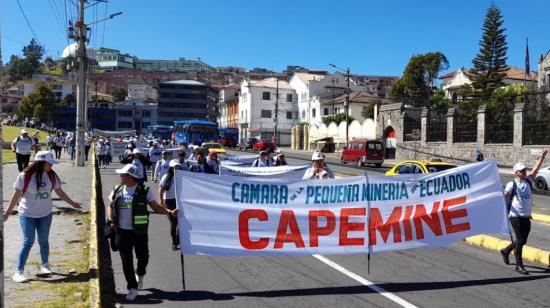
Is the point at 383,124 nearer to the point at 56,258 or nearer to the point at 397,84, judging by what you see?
the point at 397,84

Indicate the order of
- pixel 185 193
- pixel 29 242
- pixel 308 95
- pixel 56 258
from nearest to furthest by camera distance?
pixel 29 242, pixel 185 193, pixel 56 258, pixel 308 95

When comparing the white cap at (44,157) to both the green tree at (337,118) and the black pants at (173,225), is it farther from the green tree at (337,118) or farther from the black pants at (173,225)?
the green tree at (337,118)

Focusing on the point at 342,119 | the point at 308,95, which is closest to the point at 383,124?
the point at 342,119

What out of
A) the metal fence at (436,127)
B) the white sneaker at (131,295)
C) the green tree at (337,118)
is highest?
the green tree at (337,118)

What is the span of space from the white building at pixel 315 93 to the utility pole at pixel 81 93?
58641 millimetres

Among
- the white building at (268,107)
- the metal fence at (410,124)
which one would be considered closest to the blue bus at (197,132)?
the metal fence at (410,124)

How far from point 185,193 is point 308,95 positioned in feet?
288

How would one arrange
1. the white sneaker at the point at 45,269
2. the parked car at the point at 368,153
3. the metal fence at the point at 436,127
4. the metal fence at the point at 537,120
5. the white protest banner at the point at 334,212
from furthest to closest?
the metal fence at the point at 436,127, the parked car at the point at 368,153, the metal fence at the point at 537,120, the white protest banner at the point at 334,212, the white sneaker at the point at 45,269

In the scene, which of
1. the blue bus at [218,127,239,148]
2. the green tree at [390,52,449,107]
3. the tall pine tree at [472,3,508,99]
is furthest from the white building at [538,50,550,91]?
the blue bus at [218,127,239,148]

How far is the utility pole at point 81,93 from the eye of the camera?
1180 inches

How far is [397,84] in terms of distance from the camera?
79250mm

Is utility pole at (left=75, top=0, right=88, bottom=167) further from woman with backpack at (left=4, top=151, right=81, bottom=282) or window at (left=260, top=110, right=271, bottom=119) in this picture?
window at (left=260, top=110, right=271, bottom=119)

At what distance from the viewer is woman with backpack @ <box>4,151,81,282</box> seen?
7488mm

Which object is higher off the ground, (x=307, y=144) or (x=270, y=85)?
(x=270, y=85)
